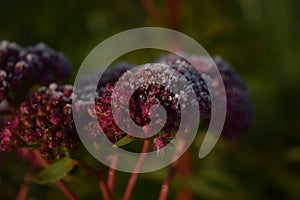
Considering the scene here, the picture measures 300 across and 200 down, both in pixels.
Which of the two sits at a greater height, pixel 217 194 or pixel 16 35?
pixel 16 35

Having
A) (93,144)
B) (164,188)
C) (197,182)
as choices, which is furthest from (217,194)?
(93,144)

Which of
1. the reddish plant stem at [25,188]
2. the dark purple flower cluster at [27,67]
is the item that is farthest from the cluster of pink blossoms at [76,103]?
the reddish plant stem at [25,188]

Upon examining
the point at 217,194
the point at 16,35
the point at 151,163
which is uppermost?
the point at 16,35

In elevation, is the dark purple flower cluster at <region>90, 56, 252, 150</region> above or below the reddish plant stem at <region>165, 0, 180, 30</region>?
below

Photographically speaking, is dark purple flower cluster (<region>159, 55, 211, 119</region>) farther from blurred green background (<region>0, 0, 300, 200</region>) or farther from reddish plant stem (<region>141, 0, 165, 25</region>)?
reddish plant stem (<region>141, 0, 165, 25</region>)

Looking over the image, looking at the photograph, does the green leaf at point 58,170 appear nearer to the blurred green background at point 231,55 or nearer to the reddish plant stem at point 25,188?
the reddish plant stem at point 25,188

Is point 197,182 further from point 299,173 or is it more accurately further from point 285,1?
point 285,1

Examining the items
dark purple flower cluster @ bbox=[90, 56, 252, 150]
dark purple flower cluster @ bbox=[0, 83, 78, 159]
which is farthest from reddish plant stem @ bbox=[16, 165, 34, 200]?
dark purple flower cluster @ bbox=[90, 56, 252, 150]
